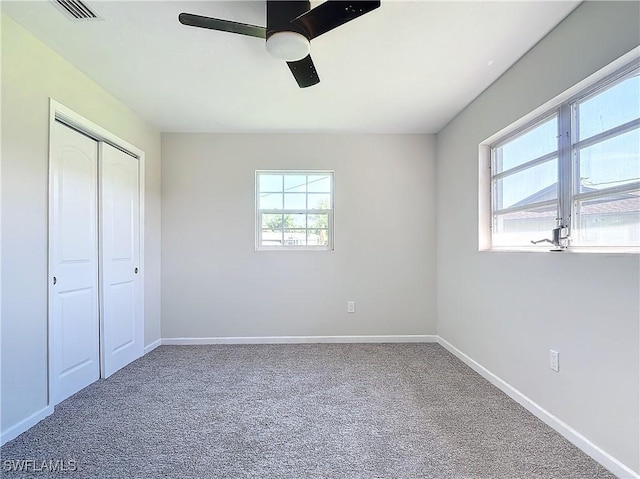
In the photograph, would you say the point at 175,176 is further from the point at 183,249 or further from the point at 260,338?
the point at 260,338

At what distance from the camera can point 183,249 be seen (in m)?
3.86

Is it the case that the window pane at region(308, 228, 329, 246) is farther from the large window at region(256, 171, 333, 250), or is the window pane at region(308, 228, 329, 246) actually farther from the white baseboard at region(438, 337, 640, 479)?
the white baseboard at region(438, 337, 640, 479)

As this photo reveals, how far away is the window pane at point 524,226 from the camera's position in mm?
2232

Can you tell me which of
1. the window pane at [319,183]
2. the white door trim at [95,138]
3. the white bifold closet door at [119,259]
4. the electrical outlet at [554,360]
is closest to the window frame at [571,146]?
the electrical outlet at [554,360]

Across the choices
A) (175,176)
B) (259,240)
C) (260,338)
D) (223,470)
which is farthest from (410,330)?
(175,176)

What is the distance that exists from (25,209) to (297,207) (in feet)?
8.22

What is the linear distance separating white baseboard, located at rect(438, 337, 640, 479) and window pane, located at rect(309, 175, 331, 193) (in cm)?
241

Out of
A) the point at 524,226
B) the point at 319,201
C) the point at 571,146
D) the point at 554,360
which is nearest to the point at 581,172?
the point at 571,146

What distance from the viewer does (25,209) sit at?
2.07 meters

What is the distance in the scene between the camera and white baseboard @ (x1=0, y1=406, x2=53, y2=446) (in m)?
1.90

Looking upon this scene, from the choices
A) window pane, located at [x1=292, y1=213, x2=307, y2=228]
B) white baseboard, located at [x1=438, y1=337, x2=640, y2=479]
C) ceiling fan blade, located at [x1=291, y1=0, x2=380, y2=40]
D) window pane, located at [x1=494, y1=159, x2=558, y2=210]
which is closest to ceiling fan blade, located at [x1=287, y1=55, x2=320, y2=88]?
ceiling fan blade, located at [x1=291, y1=0, x2=380, y2=40]

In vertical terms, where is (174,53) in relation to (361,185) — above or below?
above

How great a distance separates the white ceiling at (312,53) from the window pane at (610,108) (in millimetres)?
530

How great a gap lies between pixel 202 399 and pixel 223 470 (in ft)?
2.87
